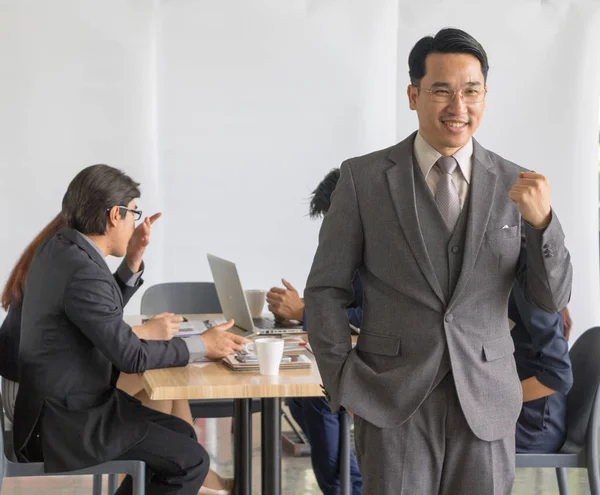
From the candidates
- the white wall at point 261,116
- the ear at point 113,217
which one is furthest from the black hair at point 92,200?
the white wall at point 261,116

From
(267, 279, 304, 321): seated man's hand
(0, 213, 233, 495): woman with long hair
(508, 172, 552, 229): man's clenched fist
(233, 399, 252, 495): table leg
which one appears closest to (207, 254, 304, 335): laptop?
(267, 279, 304, 321): seated man's hand

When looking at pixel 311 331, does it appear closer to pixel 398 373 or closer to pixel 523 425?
pixel 398 373

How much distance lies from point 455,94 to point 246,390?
0.95m

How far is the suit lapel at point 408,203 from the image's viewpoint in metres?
1.63

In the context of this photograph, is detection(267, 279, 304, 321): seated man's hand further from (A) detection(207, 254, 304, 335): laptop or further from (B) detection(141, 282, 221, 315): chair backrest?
(B) detection(141, 282, 221, 315): chair backrest

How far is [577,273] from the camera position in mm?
5344

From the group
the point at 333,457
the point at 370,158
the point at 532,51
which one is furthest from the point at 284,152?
the point at 370,158

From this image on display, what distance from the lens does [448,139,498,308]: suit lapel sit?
5.34 ft

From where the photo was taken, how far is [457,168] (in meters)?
1.73

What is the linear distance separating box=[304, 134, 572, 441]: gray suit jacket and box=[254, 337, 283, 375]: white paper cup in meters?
0.52

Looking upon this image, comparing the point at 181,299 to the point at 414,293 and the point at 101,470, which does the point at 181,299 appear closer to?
the point at 101,470

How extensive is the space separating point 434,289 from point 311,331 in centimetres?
29

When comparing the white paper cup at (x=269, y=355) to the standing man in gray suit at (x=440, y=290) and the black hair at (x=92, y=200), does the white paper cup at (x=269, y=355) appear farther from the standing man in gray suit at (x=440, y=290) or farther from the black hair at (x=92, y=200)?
the black hair at (x=92, y=200)

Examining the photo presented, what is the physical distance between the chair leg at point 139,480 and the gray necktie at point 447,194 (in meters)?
1.26
